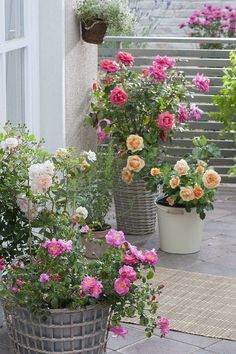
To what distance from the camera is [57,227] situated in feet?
13.6

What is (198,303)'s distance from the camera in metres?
4.92

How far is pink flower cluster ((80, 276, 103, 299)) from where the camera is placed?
375 centimetres

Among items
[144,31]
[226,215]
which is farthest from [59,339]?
[144,31]

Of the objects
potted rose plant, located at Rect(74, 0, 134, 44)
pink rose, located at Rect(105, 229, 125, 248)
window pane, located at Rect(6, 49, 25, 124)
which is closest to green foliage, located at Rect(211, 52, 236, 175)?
potted rose plant, located at Rect(74, 0, 134, 44)

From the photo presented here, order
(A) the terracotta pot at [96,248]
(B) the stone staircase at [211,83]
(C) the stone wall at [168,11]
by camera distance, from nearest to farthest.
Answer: (A) the terracotta pot at [96,248], (B) the stone staircase at [211,83], (C) the stone wall at [168,11]

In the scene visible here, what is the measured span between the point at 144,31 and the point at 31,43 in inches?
219

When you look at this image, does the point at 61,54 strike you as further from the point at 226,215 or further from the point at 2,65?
the point at 226,215

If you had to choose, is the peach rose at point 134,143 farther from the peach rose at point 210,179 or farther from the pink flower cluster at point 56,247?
the pink flower cluster at point 56,247

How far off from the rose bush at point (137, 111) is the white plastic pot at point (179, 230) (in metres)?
0.33

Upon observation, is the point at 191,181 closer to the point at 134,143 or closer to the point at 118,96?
the point at 134,143

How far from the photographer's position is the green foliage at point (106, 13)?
5.93 meters

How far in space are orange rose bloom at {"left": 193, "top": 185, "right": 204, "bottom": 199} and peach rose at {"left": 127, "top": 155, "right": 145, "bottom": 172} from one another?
0.42 meters

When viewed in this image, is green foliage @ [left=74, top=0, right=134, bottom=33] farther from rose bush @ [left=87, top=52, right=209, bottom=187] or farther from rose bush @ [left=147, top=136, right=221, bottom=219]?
rose bush @ [left=147, top=136, right=221, bottom=219]

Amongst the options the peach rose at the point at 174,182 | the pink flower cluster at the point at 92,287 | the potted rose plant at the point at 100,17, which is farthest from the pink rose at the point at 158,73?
the pink flower cluster at the point at 92,287
